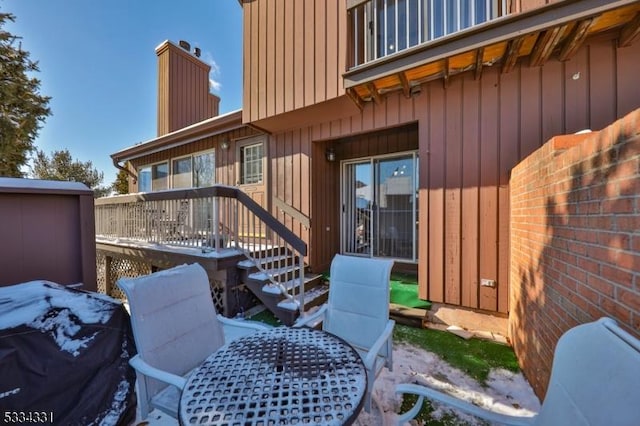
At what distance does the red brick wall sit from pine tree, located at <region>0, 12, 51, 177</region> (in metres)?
10.9

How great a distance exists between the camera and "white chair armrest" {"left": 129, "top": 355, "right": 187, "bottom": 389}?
4.00 feet

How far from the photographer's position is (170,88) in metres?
8.20

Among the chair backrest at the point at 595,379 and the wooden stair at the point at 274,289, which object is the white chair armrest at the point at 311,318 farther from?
the chair backrest at the point at 595,379

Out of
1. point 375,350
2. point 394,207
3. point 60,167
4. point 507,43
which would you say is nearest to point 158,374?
point 375,350

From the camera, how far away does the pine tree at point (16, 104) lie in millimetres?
6438

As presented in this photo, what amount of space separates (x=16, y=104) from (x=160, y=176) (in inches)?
161

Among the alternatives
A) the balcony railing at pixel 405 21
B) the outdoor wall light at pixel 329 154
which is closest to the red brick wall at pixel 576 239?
the balcony railing at pixel 405 21

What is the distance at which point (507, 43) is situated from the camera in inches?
106

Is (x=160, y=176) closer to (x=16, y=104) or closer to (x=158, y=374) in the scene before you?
(x=16, y=104)

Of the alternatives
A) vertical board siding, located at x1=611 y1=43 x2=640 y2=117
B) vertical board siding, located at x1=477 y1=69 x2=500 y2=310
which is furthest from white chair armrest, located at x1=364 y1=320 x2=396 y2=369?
vertical board siding, located at x1=611 y1=43 x2=640 y2=117

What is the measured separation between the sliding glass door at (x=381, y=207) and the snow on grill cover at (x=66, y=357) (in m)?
4.05

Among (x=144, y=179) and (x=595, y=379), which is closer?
(x=595, y=379)

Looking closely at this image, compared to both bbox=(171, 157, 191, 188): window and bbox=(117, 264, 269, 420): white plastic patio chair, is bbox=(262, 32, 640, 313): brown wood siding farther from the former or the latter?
bbox=(171, 157, 191, 188): window

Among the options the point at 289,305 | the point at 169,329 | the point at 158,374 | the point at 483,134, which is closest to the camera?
the point at 158,374
